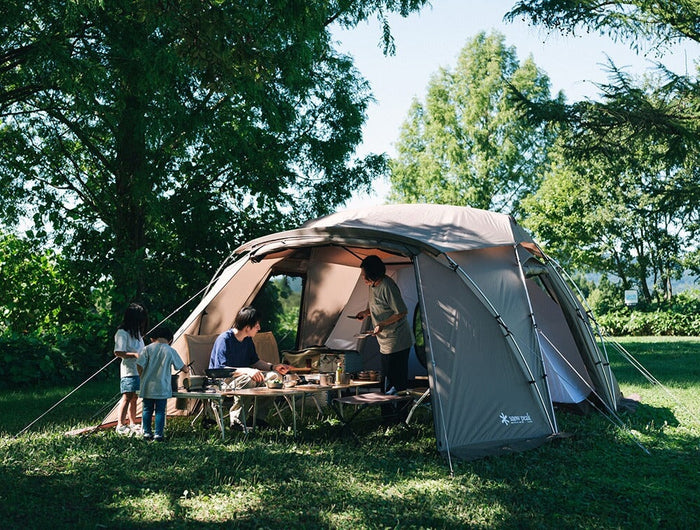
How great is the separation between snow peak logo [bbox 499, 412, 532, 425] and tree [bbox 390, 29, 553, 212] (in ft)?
73.6

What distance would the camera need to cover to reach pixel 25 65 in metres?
8.80

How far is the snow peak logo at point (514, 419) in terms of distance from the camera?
6.72 m

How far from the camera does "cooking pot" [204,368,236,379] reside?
734cm

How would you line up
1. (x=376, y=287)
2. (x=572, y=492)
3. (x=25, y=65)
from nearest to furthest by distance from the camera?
(x=572, y=492) → (x=376, y=287) → (x=25, y=65)

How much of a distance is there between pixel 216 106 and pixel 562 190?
19431 millimetres

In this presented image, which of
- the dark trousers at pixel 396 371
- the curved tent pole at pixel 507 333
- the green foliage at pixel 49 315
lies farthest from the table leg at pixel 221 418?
the green foliage at pixel 49 315

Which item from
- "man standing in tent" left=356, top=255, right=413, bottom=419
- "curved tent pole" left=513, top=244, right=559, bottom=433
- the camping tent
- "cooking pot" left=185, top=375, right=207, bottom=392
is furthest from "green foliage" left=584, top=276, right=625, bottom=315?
"cooking pot" left=185, top=375, right=207, bottom=392

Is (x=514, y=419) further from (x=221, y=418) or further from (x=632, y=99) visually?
(x=632, y=99)

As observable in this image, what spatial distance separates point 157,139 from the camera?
34.1ft

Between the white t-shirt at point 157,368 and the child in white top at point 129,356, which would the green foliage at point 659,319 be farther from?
the white t-shirt at point 157,368

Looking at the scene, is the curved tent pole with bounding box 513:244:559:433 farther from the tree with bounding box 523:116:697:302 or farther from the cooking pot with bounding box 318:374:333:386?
the tree with bounding box 523:116:697:302

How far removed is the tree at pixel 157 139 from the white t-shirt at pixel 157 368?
3.17 m

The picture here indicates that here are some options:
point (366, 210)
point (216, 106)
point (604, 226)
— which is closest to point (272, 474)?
point (366, 210)

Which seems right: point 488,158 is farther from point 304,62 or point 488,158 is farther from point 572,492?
point 572,492
